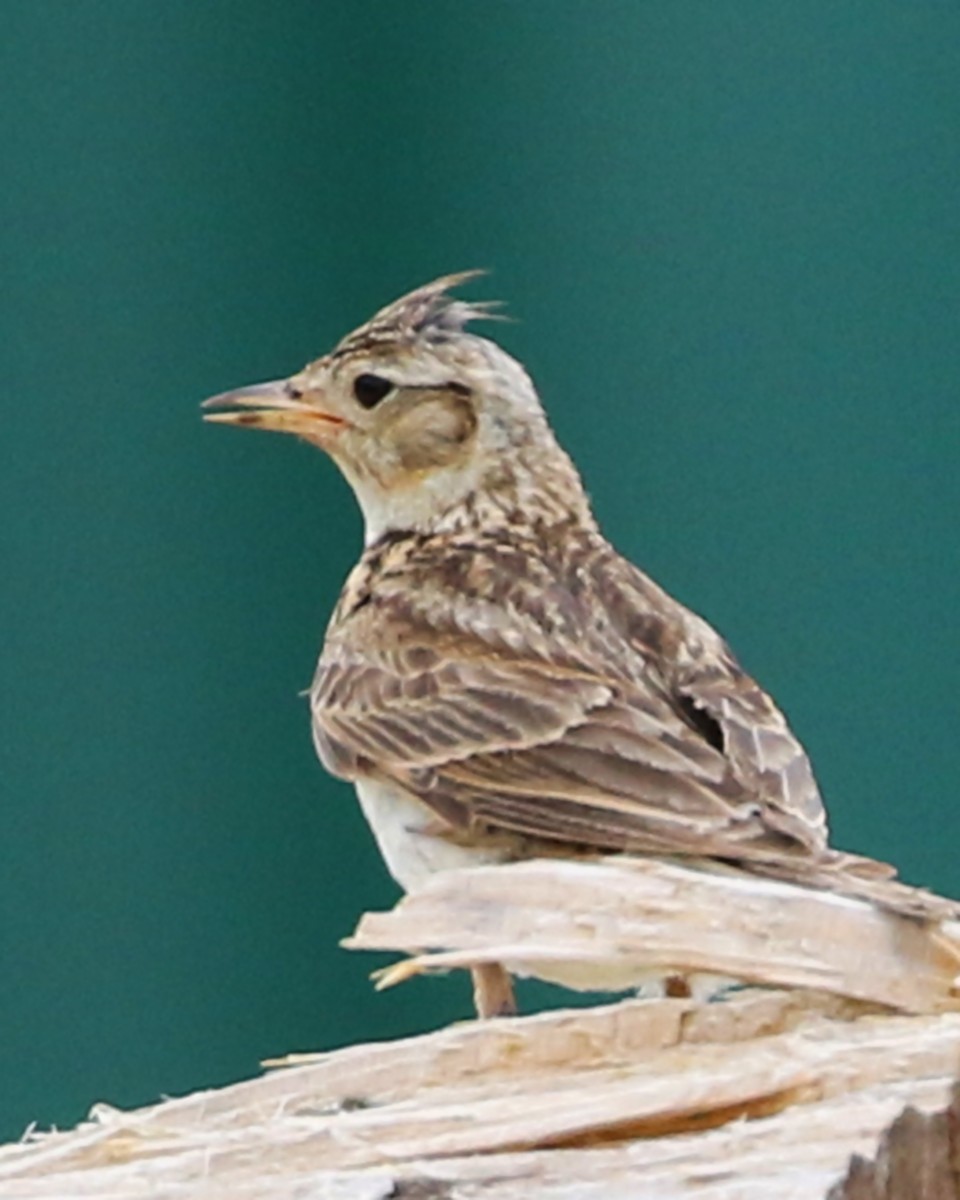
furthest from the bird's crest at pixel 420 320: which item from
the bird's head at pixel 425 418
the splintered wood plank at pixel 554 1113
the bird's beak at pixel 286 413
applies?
the splintered wood plank at pixel 554 1113

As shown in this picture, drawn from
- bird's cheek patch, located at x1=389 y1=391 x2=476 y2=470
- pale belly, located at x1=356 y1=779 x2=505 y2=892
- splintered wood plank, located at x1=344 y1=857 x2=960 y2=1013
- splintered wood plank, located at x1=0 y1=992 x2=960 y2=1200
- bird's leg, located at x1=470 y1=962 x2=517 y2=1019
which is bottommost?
splintered wood plank, located at x1=0 y1=992 x2=960 y2=1200

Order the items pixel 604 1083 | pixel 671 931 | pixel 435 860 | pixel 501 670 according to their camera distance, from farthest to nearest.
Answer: pixel 501 670 < pixel 435 860 < pixel 671 931 < pixel 604 1083

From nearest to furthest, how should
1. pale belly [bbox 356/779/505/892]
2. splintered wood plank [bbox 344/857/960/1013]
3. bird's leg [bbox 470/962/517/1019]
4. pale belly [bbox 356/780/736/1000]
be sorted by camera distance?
splintered wood plank [bbox 344/857/960/1013] → pale belly [bbox 356/780/736/1000] → bird's leg [bbox 470/962/517/1019] → pale belly [bbox 356/779/505/892]

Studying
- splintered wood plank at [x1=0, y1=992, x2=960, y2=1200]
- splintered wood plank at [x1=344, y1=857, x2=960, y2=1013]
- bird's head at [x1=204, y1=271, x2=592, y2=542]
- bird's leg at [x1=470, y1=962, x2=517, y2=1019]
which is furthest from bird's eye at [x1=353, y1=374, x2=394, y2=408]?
splintered wood plank at [x1=0, y1=992, x2=960, y2=1200]

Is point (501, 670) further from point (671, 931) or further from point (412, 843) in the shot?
point (671, 931)

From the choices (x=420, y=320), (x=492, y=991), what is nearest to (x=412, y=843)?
(x=492, y=991)

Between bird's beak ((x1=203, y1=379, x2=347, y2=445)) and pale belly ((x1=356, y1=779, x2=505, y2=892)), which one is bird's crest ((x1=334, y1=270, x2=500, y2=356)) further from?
pale belly ((x1=356, y1=779, x2=505, y2=892))

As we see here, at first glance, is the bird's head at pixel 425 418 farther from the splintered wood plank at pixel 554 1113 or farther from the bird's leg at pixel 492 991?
the splintered wood plank at pixel 554 1113

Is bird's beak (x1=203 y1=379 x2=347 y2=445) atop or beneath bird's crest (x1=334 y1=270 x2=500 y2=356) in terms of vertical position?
beneath

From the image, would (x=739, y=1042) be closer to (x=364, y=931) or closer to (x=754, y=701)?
(x=364, y=931)
